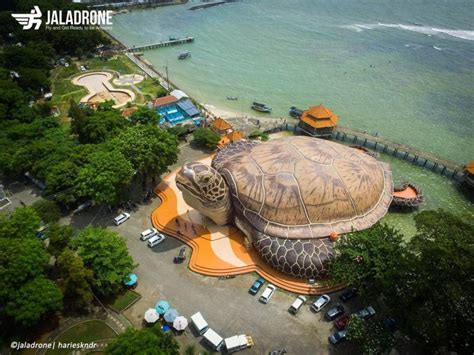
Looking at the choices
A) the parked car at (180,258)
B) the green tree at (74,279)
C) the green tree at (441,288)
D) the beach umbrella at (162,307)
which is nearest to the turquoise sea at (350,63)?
the green tree at (441,288)

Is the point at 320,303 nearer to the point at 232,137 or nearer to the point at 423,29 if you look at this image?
the point at 232,137

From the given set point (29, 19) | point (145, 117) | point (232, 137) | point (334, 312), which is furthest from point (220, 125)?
point (29, 19)

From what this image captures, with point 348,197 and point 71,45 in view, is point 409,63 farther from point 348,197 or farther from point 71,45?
point 71,45

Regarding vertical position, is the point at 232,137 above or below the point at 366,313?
above

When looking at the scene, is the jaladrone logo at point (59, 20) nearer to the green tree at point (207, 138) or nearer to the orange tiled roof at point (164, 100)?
the orange tiled roof at point (164, 100)

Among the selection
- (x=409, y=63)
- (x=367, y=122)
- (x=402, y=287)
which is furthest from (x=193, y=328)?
(x=409, y=63)

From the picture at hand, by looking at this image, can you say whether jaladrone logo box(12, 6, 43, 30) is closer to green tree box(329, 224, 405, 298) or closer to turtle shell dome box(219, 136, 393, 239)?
turtle shell dome box(219, 136, 393, 239)

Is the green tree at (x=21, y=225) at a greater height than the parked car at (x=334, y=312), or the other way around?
the green tree at (x=21, y=225)
